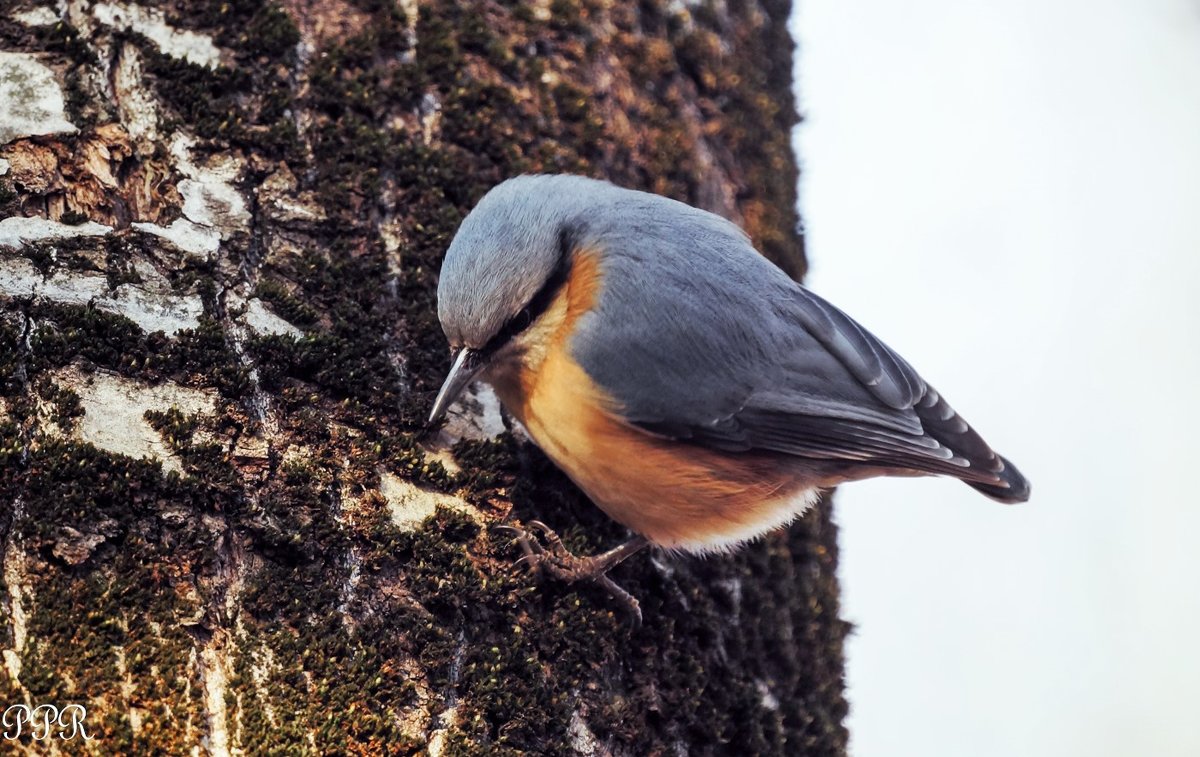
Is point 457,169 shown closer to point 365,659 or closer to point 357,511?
point 357,511

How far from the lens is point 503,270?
3.01 meters

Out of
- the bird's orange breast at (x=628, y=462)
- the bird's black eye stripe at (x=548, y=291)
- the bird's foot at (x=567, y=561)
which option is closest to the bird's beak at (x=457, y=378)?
the bird's black eye stripe at (x=548, y=291)

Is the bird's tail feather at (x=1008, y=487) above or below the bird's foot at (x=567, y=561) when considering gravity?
above

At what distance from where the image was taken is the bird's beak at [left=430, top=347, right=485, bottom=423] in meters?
2.89

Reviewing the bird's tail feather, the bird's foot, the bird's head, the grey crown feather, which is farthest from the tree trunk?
the bird's tail feather

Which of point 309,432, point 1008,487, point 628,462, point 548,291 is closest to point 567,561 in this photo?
point 628,462

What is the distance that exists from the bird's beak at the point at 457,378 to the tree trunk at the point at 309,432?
65 millimetres

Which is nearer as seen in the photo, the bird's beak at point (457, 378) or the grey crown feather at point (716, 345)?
the bird's beak at point (457, 378)

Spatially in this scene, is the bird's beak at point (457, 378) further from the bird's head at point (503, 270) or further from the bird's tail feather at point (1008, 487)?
the bird's tail feather at point (1008, 487)

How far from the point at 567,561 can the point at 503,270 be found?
0.87 meters

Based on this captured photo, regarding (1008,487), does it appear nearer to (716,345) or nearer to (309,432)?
(716,345)

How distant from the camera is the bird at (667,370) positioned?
305 centimetres

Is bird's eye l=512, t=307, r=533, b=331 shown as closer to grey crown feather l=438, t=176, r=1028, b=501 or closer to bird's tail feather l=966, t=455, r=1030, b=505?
grey crown feather l=438, t=176, r=1028, b=501

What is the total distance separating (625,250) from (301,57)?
1.19 m
